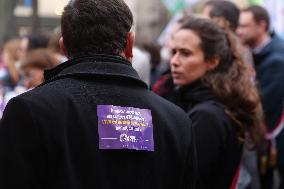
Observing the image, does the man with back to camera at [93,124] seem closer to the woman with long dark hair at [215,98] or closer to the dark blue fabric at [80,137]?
the dark blue fabric at [80,137]

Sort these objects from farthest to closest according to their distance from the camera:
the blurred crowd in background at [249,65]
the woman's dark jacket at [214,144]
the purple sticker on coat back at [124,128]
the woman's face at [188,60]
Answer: the blurred crowd in background at [249,65]
the woman's face at [188,60]
the woman's dark jacket at [214,144]
the purple sticker on coat back at [124,128]

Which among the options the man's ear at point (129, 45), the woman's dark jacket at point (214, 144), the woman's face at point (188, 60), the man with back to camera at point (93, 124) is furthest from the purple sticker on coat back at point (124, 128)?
the woman's face at point (188, 60)

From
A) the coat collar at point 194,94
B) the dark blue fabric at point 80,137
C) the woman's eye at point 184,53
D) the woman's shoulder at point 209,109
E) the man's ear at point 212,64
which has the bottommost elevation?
the dark blue fabric at point 80,137

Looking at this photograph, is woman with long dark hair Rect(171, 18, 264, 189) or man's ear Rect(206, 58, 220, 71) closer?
woman with long dark hair Rect(171, 18, 264, 189)

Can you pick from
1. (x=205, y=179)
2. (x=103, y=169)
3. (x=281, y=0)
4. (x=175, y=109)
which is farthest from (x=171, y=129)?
(x=281, y=0)

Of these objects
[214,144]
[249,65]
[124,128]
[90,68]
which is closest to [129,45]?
[90,68]

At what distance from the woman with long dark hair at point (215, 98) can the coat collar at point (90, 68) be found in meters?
1.25

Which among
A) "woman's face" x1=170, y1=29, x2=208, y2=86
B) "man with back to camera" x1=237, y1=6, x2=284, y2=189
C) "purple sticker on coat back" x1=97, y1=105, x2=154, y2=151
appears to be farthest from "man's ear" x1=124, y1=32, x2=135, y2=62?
"man with back to camera" x1=237, y1=6, x2=284, y2=189

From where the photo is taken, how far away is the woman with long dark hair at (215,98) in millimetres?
3766

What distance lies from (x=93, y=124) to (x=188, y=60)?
6.01 ft

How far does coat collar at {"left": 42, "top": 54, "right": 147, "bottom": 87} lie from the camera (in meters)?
2.53

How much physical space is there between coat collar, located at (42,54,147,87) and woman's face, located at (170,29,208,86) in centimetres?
164

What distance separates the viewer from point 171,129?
2689 mm

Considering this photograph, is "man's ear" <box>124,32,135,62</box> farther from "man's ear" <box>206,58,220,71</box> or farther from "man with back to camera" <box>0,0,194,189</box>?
"man's ear" <box>206,58,220,71</box>
